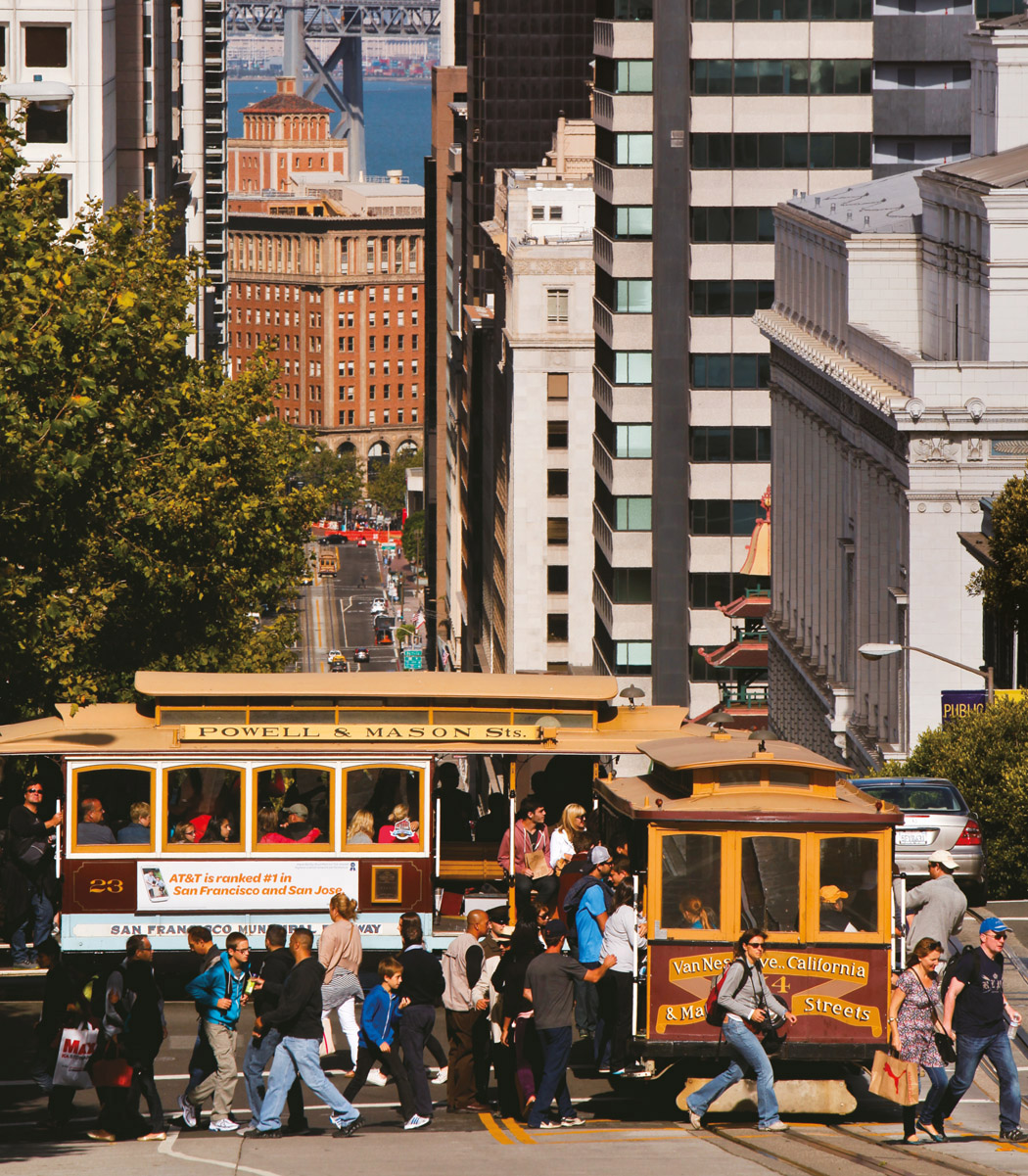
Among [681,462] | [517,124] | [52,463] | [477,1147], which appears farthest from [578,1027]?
[517,124]

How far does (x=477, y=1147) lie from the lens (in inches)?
853

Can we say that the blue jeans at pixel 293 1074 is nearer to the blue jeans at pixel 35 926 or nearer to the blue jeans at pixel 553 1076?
the blue jeans at pixel 553 1076

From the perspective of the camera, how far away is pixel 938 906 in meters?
24.5

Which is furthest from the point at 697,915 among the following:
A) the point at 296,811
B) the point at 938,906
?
the point at 296,811

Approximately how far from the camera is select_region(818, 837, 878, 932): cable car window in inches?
892

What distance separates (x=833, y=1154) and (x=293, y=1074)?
4.99 meters

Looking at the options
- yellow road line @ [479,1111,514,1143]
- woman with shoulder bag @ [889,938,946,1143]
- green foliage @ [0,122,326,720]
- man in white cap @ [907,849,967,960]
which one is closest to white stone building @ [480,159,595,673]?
green foliage @ [0,122,326,720]

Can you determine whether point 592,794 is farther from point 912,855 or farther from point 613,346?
point 613,346

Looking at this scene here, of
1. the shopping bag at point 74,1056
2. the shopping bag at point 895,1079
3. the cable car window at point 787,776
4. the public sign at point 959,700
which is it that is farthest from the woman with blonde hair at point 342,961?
the public sign at point 959,700

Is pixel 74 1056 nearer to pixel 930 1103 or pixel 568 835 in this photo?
pixel 568 835

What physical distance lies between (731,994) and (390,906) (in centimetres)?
657

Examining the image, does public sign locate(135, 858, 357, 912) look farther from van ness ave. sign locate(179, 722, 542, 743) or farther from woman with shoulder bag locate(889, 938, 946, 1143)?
woman with shoulder bag locate(889, 938, 946, 1143)

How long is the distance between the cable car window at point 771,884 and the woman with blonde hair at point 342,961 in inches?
163

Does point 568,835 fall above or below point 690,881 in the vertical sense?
below
